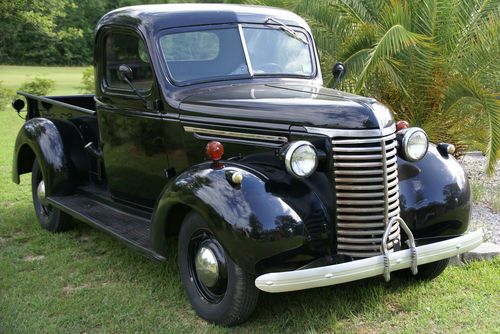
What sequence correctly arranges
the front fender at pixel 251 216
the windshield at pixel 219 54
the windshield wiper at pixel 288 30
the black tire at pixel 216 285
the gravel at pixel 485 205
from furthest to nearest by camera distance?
the gravel at pixel 485 205
the windshield wiper at pixel 288 30
the windshield at pixel 219 54
the black tire at pixel 216 285
the front fender at pixel 251 216

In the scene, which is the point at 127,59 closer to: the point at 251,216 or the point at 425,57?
the point at 251,216

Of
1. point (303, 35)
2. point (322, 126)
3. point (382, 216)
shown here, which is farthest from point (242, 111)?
point (303, 35)

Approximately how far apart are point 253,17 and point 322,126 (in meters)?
1.52

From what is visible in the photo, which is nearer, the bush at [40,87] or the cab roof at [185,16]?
the cab roof at [185,16]

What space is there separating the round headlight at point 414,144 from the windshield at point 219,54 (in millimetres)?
1255

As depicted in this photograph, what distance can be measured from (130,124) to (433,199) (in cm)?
243

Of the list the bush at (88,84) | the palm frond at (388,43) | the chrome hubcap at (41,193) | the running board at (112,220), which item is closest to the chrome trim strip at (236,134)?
the running board at (112,220)

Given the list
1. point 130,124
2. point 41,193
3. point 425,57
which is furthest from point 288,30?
point 41,193

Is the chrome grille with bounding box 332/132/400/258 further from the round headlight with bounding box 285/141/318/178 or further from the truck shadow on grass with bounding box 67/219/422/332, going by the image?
the truck shadow on grass with bounding box 67/219/422/332

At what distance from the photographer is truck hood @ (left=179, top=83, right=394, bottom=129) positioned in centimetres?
339

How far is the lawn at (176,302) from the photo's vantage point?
3.56 meters

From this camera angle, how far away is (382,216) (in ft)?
11.1

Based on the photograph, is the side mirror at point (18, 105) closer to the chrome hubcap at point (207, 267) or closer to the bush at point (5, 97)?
the chrome hubcap at point (207, 267)

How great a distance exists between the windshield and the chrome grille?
130cm
